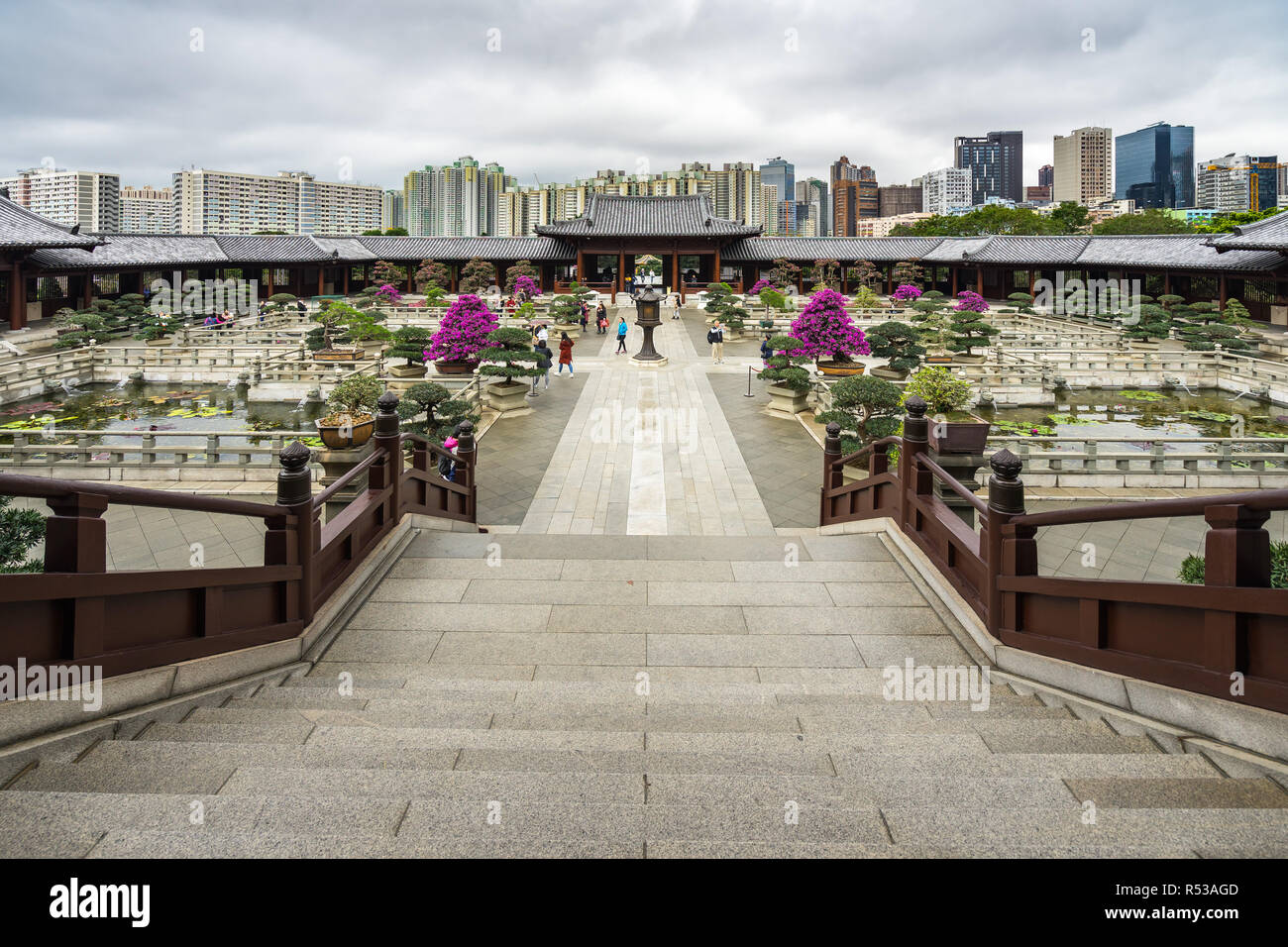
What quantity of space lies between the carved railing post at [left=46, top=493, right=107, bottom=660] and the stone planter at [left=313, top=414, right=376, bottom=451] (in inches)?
317

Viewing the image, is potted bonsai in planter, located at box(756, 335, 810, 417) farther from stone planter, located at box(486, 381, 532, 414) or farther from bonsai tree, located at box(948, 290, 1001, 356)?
bonsai tree, located at box(948, 290, 1001, 356)

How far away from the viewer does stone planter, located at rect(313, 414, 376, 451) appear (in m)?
11.9

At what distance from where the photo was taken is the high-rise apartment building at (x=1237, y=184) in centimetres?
15850

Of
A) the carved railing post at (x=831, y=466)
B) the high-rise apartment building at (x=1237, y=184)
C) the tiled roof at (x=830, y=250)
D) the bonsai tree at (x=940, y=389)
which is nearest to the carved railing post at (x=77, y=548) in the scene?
the carved railing post at (x=831, y=466)

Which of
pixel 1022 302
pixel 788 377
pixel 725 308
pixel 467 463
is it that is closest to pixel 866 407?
pixel 788 377

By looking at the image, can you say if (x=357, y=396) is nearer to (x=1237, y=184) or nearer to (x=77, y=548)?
(x=77, y=548)

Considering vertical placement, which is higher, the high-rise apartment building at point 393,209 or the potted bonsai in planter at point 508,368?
the high-rise apartment building at point 393,209

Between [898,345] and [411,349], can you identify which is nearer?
[411,349]

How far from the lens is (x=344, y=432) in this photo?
38.8 feet

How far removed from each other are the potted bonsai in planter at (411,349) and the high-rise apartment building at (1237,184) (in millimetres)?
178409

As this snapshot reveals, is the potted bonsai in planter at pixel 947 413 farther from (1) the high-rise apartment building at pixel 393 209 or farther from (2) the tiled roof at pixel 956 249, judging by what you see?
(1) the high-rise apartment building at pixel 393 209

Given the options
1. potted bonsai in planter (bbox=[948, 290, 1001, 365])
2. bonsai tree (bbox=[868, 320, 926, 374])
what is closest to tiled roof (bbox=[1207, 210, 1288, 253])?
potted bonsai in planter (bbox=[948, 290, 1001, 365])

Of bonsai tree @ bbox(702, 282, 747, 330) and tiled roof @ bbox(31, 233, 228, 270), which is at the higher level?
tiled roof @ bbox(31, 233, 228, 270)

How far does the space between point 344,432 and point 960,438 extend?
869cm
